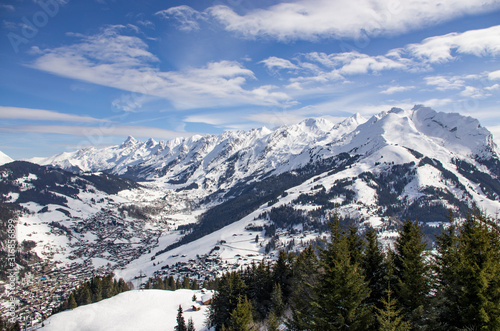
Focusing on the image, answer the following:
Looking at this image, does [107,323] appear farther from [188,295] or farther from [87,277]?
[87,277]

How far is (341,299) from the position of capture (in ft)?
64.8

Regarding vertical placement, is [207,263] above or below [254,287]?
below

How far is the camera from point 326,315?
20.1 metres

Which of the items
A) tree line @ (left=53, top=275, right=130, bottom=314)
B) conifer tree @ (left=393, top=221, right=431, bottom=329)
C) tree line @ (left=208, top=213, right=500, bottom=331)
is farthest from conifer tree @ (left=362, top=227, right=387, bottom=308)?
tree line @ (left=53, top=275, right=130, bottom=314)

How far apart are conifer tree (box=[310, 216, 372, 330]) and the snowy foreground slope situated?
5709cm

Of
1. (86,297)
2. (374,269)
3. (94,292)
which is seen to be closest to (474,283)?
(374,269)

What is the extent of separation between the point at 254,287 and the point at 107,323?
3836 cm

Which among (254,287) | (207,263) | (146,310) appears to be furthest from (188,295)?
(207,263)

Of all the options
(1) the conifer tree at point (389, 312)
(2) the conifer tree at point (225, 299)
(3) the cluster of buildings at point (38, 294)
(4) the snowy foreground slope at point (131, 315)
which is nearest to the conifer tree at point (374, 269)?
(1) the conifer tree at point (389, 312)

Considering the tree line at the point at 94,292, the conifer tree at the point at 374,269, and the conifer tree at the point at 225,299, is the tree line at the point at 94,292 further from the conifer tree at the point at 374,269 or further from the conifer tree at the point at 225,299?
the conifer tree at the point at 374,269

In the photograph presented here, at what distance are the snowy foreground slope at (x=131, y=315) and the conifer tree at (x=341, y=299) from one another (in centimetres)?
5709

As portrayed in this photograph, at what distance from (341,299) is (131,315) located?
235 ft

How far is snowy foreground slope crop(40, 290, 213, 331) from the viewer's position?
67625 millimetres

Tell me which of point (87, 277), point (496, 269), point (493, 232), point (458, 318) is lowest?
point (87, 277)
